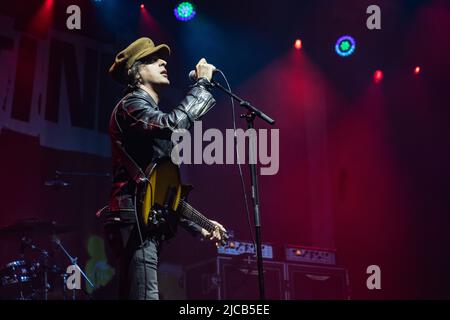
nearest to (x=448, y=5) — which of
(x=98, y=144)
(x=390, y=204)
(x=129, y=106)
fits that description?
(x=390, y=204)

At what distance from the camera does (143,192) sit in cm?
263

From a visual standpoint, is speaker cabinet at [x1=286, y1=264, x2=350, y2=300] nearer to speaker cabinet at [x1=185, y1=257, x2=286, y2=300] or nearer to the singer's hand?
speaker cabinet at [x1=185, y1=257, x2=286, y2=300]

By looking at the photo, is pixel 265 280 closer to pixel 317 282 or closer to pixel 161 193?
pixel 317 282

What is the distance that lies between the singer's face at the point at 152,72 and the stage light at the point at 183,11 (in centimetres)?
433

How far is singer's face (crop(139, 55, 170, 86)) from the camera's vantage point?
121 inches

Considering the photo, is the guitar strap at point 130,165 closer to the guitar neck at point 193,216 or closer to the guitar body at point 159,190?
the guitar body at point 159,190


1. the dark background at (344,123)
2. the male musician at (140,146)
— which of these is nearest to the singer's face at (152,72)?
the male musician at (140,146)

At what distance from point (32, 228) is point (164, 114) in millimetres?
3026

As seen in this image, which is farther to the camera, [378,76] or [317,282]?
[378,76]

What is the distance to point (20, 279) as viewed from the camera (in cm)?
517

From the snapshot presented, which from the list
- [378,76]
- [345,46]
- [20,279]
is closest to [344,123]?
[378,76]

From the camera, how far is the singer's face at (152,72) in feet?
10.1

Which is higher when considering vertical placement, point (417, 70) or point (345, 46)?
point (345, 46)

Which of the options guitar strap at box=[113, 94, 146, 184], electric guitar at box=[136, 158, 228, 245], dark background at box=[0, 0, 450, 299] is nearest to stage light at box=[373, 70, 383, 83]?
dark background at box=[0, 0, 450, 299]
